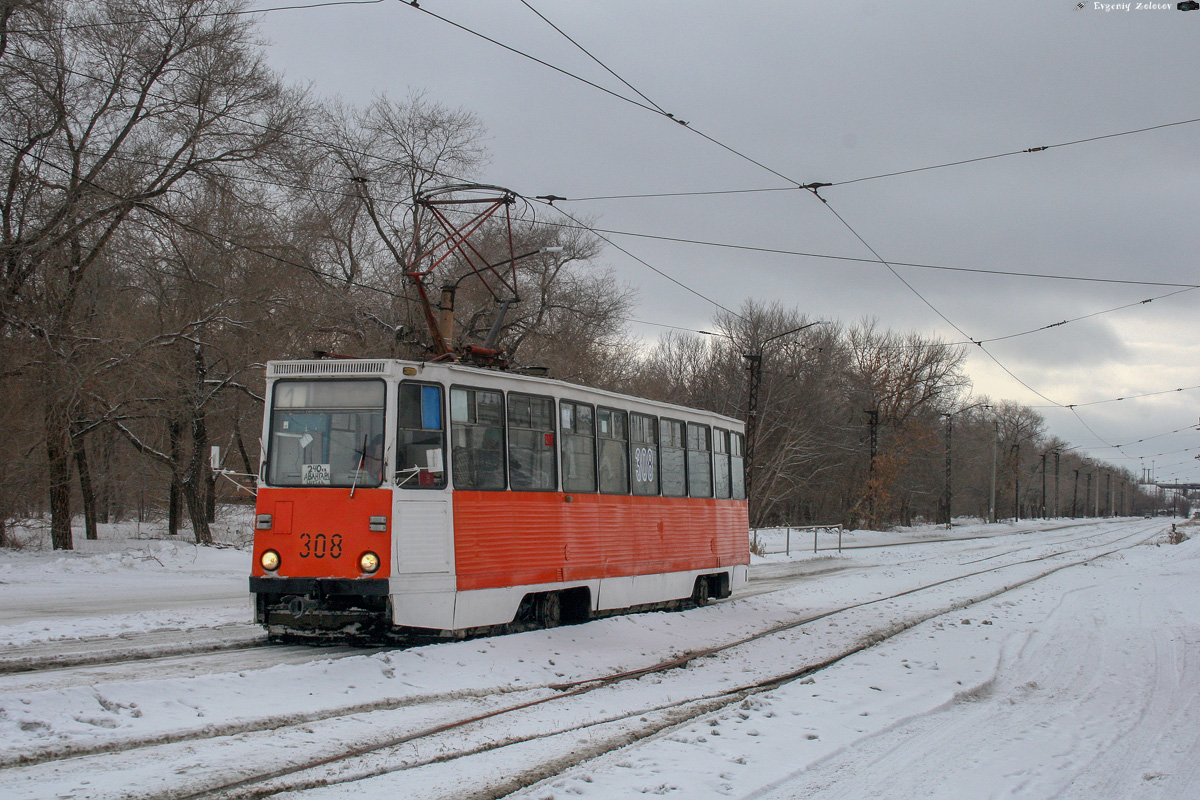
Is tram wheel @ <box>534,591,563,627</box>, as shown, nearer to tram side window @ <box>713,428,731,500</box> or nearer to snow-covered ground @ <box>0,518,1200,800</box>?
snow-covered ground @ <box>0,518,1200,800</box>

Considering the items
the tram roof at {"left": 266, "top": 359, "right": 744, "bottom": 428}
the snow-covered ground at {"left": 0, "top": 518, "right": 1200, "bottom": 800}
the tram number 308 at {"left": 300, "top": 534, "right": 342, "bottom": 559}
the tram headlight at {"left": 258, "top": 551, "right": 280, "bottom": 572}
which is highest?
the tram roof at {"left": 266, "top": 359, "right": 744, "bottom": 428}

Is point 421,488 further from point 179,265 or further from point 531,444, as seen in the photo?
point 179,265

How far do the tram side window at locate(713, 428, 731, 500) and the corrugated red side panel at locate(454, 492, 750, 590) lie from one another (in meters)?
0.27

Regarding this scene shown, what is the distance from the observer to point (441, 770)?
5727mm

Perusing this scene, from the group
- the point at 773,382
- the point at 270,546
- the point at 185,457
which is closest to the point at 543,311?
the point at 185,457

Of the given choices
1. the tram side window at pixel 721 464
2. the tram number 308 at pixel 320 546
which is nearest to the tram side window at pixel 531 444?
the tram number 308 at pixel 320 546

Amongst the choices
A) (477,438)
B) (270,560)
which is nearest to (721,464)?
(477,438)

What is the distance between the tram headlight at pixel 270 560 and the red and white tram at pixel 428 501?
0.01m

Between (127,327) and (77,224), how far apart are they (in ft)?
9.54

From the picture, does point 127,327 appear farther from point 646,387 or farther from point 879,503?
point 879,503

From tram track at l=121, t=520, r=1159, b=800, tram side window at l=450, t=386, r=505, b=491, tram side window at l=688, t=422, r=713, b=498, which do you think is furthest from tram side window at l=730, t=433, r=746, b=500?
tram side window at l=450, t=386, r=505, b=491

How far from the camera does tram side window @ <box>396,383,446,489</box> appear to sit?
31.3ft

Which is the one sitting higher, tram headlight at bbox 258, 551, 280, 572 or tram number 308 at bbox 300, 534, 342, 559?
tram number 308 at bbox 300, 534, 342, 559

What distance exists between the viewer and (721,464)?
16.5 metres
